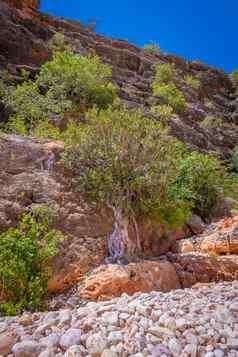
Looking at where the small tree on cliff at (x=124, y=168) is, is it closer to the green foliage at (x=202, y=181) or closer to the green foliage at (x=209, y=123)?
the green foliage at (x=202, y=181)

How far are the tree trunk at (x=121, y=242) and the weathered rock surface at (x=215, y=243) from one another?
2.84m

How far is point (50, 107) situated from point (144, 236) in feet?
32.5

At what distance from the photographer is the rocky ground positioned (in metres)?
2.99

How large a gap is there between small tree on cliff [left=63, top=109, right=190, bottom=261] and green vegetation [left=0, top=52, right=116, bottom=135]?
648 centimetres

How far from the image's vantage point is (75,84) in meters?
17.5

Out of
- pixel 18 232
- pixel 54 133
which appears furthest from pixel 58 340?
pixel 54 133

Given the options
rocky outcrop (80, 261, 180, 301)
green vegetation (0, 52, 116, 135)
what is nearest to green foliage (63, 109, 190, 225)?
rocky outcrop (80, 261, 180, 301)

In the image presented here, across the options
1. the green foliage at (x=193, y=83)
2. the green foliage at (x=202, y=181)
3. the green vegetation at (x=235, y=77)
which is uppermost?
the green vegetation at (x=235, y=77)

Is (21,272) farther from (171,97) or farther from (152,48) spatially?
(152,48)

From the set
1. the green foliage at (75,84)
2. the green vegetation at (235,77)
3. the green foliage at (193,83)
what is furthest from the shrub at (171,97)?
the green vegetation at (235,77)

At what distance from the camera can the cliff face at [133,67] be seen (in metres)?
23.9

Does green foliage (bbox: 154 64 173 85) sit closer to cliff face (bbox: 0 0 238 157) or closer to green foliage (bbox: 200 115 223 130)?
cliff face (bbox: 0 0 238 157)

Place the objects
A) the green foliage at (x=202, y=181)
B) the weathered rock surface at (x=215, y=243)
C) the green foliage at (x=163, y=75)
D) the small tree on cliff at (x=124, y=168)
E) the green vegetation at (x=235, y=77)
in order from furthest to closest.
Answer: the green vegetation at (x=235, y=77) → the green foliage at (x=163, y=75) → the green foliage at (x=202, y=181) → the weathered rock surface at (x=215, y=243) → the small tree on cliff at (x=124, y=168)

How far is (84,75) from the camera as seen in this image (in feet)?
58.3
